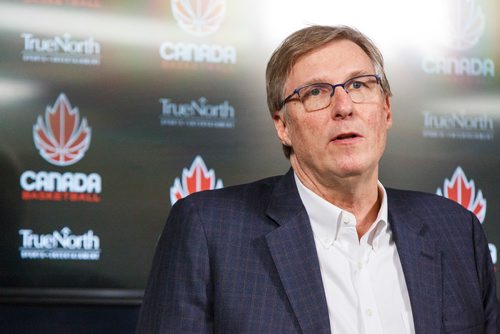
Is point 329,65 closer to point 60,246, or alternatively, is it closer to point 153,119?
point 153,119

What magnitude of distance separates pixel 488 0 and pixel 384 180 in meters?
0.93

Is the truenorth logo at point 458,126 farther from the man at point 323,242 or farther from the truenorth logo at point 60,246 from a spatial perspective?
the truenorth logo at point 60,246

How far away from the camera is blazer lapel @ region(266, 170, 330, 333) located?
60.6 inches

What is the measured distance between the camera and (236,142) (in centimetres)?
289

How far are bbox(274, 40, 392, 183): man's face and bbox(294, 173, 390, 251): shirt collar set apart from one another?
6 cm

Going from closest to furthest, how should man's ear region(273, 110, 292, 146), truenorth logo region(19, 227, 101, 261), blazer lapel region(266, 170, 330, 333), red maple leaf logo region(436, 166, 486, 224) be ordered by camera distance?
1. blazer lapel region(266, 170, 330, 333)
2. man's ear region(273, 110, 292, 146)
3. truenorth logo region(19, 227, 101, 261)
4. red maple leaf logo region(436, 166, 486, 224)

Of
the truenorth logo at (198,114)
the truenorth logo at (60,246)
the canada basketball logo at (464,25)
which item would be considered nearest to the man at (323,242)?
the truenorth logo at (198,114)

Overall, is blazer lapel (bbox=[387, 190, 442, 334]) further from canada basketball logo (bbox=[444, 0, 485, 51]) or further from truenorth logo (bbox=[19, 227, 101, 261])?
canada basketball logo (bbox=[444, 0, 485, 51])

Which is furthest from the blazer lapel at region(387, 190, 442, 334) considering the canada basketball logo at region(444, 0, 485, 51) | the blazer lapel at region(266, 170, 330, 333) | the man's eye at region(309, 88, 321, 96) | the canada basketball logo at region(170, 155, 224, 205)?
the canada basketball logo at region(444, 0, 485, 51)

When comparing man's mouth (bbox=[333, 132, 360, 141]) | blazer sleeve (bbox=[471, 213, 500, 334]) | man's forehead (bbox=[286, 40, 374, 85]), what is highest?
man's forehead (bbox=[286, 40, 374, 85])

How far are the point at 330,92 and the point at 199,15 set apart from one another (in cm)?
134

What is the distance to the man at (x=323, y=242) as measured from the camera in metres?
1.57

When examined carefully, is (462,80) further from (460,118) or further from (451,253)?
(451,253)

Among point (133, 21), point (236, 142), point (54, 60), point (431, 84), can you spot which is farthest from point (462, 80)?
point (54, 60)
